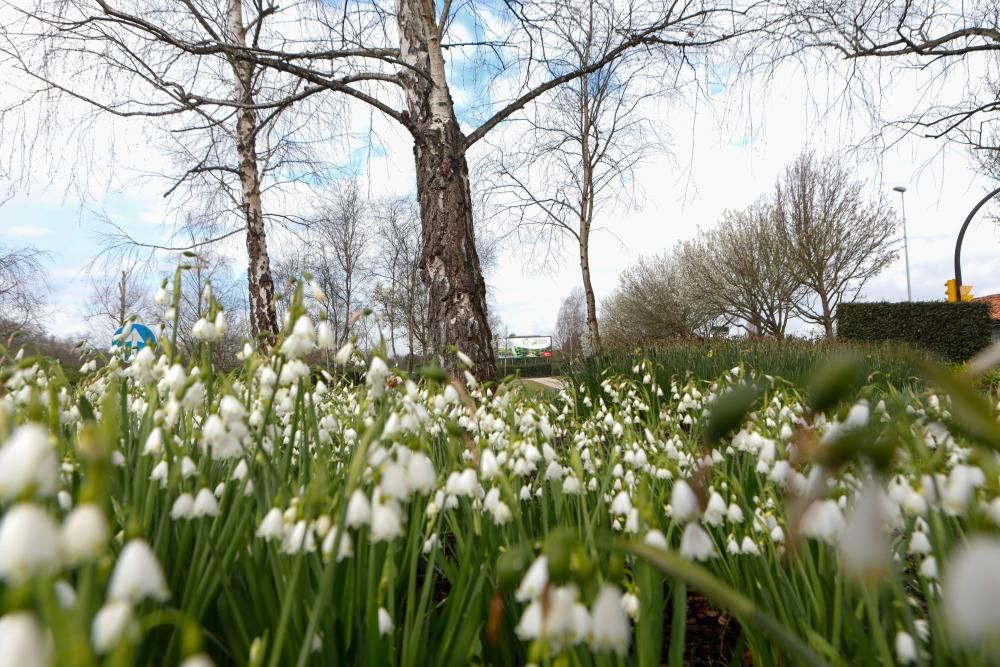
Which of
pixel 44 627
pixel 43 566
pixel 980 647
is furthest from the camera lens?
pixel 980 647

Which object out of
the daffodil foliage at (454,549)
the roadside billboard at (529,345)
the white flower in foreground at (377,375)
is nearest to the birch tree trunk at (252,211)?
the daffodil foliage at (454,549)

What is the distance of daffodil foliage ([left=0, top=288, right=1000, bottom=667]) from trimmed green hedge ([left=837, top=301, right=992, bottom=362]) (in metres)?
17.5

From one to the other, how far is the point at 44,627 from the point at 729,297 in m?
23.6

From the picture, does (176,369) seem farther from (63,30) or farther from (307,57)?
(63,30)

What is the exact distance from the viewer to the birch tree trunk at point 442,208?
4930 mm

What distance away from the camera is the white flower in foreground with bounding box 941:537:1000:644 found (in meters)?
0.44

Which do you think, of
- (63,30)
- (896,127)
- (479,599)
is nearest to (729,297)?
(896,127)

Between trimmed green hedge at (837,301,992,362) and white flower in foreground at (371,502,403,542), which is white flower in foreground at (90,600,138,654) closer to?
white flower in foreground at (371,502,403,542)

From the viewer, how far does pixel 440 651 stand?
1266 mm

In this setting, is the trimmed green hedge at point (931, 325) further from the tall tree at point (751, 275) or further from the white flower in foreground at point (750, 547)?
the white flower in foreground at point (750, 547)

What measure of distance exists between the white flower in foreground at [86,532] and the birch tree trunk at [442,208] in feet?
13.8

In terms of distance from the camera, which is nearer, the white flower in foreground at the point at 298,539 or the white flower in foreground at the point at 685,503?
the white flower in foreground at the point at 685,503

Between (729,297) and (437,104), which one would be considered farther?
(729,297)

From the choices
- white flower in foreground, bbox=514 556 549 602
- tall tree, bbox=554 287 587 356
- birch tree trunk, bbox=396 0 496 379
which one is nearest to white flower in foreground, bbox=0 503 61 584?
white flower in foreground, bbox=514 556 549 602
